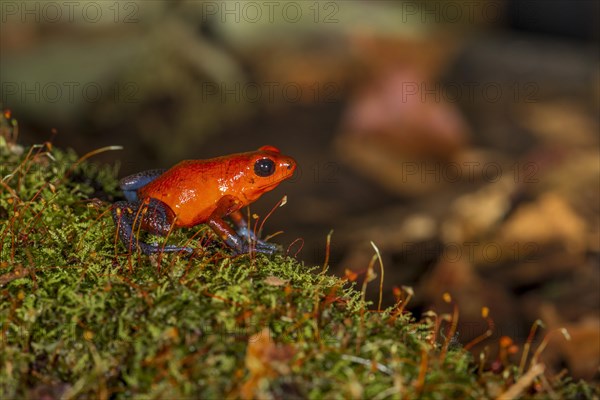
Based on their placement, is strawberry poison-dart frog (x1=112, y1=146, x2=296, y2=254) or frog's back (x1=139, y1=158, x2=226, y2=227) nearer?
strawberry poison-dart frog (x1=112, y1=146, x2=296, y2=254)

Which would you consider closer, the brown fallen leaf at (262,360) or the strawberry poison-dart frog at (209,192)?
the brown fallen leaf at (262,360)

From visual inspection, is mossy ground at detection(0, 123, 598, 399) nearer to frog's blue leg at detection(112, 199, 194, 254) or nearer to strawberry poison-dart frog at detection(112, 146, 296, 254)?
frog's blue leg at detection(112, 199, 194, 254)

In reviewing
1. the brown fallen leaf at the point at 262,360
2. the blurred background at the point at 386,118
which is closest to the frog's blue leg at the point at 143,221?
the brown fallen leaf at the point at 262,360

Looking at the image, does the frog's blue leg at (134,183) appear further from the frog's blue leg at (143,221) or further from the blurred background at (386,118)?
the blurred background at (386,118)

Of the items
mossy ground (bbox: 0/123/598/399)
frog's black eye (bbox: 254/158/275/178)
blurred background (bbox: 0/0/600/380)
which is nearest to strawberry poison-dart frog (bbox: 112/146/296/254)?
frog's black eye (bbox: 254/158/275/178)

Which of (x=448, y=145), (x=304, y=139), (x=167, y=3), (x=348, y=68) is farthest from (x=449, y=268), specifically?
(x=167, y=3)

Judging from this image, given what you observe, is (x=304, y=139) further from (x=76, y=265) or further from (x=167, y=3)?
(x=76, y=265)

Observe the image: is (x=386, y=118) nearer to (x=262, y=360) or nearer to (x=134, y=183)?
(x=134, y=183)

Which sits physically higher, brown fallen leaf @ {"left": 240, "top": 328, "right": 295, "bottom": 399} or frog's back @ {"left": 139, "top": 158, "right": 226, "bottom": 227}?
frog's back @ {"left": 139, "top": 158, "right": 226, "bottom": 227}
